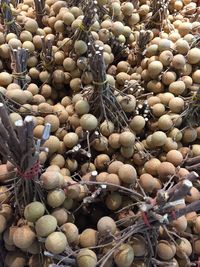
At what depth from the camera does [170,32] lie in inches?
66.3

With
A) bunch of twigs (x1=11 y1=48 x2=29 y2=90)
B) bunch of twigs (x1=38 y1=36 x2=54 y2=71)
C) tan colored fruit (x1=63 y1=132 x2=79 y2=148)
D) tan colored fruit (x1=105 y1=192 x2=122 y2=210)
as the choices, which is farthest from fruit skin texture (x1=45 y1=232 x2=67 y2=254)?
bunch of twigs (x1=38 y1=36 x2=54 y2=71)

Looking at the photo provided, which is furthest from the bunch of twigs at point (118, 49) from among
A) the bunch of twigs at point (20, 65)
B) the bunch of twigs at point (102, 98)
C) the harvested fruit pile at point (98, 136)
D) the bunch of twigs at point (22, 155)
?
the bunch of twigs at point (22, 155)

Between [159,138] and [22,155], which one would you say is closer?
[22,155]

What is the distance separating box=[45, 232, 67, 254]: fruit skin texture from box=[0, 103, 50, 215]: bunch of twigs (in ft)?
0.43

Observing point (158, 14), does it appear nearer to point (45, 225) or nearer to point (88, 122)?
point (88, 122)

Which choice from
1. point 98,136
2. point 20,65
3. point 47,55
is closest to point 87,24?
point 47,55

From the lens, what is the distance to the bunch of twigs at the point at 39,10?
1.62 meters

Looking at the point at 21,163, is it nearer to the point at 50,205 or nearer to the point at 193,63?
the point at 50,205

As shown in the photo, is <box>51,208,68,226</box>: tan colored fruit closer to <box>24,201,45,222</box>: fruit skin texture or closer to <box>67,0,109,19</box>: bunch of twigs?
<box>24,201,45,222</box>: fruit skin texture

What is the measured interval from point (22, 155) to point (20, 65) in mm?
554

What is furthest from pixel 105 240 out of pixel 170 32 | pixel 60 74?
pixel 170 32

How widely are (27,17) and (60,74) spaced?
39cm

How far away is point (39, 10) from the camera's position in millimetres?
1642

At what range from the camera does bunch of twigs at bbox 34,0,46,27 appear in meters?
1.62
